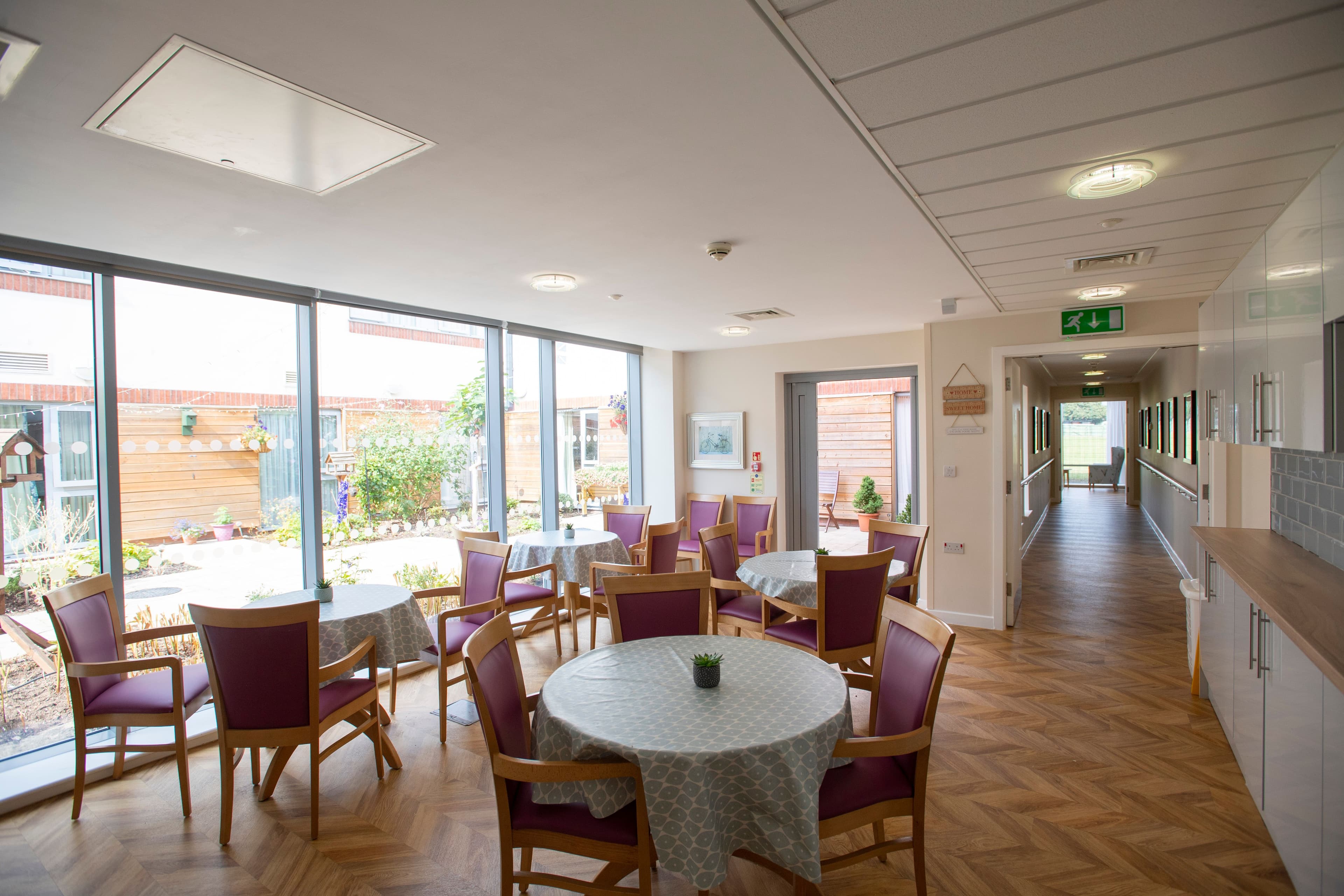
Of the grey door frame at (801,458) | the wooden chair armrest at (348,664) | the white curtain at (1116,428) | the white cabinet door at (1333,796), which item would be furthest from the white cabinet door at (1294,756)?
the white curtain at (1116,428)

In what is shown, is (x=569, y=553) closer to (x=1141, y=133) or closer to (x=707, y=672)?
(x=707, y=672)

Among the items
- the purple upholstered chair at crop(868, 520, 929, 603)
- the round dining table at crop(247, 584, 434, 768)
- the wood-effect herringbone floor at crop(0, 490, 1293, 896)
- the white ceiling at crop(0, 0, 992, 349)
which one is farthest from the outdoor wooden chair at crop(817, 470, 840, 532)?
the round dining table at crop(247, 584, 434, 768)

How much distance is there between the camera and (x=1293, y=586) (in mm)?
2201

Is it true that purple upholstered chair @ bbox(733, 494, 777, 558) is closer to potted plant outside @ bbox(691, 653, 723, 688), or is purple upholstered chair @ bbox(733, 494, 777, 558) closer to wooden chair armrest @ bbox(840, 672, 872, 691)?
wooden chair armrest @ bbox(840, 672, 872, 691)

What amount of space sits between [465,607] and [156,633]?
142cm

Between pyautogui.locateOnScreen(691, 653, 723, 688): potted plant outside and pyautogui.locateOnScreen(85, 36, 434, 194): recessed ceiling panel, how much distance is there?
191cm

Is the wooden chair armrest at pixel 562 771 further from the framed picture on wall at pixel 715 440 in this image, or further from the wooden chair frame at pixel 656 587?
the framed picture on wall at pixel 715 440

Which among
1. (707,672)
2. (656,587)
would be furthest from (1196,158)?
(656,587)

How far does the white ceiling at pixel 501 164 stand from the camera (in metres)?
1.48

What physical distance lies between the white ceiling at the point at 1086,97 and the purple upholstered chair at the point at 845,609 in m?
1.71

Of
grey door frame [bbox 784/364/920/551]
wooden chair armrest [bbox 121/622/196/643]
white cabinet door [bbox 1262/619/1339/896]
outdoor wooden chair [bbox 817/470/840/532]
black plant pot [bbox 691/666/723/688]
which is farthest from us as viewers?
outdoor wooden chair [bbox 817/470/840/532]

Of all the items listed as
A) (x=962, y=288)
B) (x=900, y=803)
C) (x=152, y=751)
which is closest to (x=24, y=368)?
(x=152, y=751)

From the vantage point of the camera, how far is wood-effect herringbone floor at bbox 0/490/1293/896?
2332 mm

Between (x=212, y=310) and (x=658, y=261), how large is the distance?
2651mm
